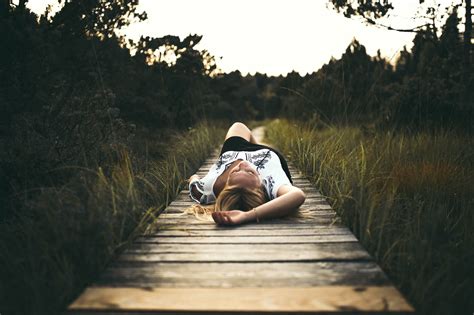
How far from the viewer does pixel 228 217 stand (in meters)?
2.17

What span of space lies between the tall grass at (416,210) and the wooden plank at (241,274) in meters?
0.22

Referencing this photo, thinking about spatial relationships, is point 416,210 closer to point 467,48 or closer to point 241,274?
point 241,274

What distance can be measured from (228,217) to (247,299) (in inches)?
33.8

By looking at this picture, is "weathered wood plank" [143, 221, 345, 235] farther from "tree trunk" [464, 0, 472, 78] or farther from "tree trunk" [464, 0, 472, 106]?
"tree trunk" [464, 0, 472, 78]

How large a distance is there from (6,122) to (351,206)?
9.66 ft

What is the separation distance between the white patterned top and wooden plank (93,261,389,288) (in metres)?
1.03

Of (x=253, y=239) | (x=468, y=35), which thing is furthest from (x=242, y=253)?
(x=468, y=35)

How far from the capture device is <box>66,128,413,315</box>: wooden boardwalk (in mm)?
1285

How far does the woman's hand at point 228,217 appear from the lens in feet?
7.09

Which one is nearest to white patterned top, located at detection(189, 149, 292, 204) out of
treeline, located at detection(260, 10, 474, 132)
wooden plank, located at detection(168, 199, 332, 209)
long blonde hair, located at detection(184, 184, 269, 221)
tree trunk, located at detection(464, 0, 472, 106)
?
wooden plank, located at detection(168, 199, 332, 209)

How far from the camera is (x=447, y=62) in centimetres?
559

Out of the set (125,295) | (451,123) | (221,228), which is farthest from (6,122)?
(451,123)

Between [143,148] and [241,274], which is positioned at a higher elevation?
[143,148]

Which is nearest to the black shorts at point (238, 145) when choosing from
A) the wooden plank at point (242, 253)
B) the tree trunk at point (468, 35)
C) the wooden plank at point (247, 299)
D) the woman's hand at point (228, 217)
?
the woman's hand at point (228, 217)
